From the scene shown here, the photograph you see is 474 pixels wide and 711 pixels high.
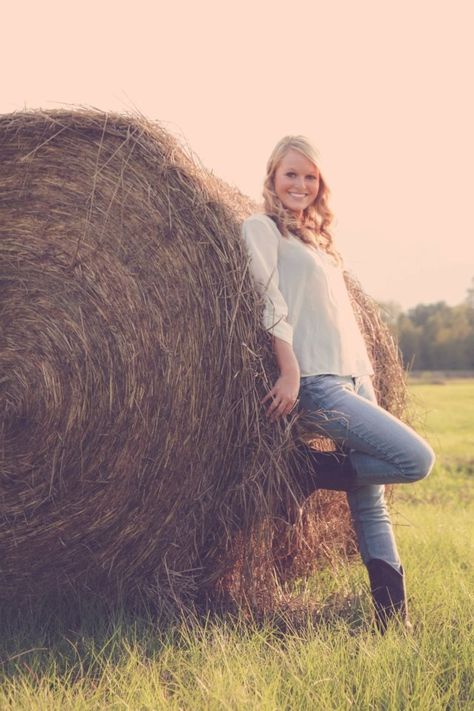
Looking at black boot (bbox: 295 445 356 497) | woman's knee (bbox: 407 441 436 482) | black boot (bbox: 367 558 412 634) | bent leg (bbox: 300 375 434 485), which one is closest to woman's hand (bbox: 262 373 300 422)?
bent leg (bbox: 300 375 434 485)

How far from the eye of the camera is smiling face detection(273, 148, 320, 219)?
3.48 metres

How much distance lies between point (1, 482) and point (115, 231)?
1.10m

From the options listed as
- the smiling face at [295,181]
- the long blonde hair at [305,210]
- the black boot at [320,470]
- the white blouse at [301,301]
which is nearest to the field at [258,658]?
the black boot at [320,470]

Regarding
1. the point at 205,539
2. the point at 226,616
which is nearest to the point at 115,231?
the point at 205,539

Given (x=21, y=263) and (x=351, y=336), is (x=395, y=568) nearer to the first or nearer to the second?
(x=351, y=336)

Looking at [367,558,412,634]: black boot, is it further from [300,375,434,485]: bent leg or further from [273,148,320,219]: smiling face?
[273,148,320,219]: smiling face

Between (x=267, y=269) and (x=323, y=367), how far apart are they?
16.9 inches

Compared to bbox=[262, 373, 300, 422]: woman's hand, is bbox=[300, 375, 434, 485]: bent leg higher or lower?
lower

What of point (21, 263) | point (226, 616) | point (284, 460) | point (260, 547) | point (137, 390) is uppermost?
point (21, 263)

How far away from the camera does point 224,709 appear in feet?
7.86

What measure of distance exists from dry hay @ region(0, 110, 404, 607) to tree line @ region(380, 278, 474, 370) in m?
34.5

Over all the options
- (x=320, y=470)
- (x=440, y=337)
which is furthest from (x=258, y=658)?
(x=440, y=337)

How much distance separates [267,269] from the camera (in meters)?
3.29

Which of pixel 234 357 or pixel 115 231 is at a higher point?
pixel 115 231
